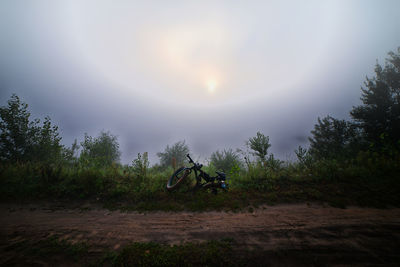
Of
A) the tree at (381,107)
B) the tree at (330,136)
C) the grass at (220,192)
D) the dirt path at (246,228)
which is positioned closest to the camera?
the dirt path at (246,228)

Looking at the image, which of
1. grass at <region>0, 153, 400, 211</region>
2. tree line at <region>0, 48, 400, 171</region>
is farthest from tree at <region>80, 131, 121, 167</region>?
grass at <region>0, 153, 400, 211</region>

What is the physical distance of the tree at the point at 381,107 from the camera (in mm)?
15359

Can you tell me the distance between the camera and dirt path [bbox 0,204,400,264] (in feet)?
8.99

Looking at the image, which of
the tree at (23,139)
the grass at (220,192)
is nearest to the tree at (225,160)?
the grass at (220,192)

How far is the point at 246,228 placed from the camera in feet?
10.9

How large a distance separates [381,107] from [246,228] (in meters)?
25.5

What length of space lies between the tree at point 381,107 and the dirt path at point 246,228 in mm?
19592

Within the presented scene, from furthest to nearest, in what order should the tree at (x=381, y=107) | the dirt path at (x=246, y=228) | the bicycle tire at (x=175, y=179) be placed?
the tree at (x=381, y=107) < the bicycle tire at (x=175, y=179) < the dirt path at (x=246, y=228)

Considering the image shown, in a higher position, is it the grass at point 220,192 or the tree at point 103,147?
the tree at point 103,147

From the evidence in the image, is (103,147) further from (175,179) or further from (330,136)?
(330,136)

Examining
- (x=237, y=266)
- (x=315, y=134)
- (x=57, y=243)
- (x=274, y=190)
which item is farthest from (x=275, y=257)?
(x=315, y=134)

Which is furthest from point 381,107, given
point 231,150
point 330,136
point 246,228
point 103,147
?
point 103,147

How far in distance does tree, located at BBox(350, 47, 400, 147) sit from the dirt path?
19592mm

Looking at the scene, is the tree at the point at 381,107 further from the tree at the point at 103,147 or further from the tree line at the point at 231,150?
the tree at the point at 103,147
